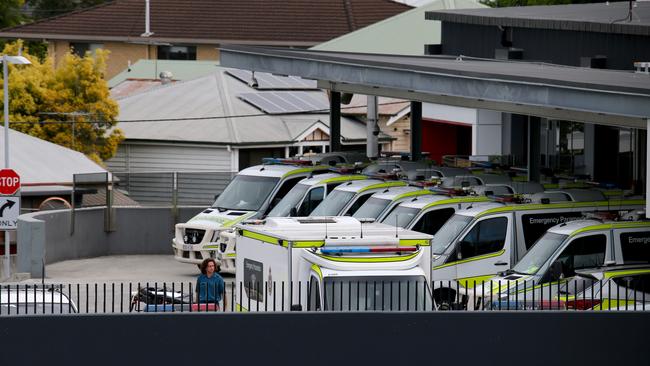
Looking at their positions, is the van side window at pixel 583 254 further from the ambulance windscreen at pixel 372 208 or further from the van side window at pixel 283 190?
the van side window at pixel 283 190

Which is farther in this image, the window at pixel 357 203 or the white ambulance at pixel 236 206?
the white ambulance at pixel 236 206

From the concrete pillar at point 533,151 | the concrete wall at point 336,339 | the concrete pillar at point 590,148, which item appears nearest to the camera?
the concrete wall at point 336,339

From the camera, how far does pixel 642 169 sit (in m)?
35.3

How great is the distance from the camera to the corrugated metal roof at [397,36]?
205 feet

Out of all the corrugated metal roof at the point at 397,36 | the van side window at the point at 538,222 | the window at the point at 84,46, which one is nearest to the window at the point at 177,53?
the window at the point at 84,46

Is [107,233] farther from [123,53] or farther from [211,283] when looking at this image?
[123,53]

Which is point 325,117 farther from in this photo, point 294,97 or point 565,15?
point 565,15

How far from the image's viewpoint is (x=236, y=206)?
30984 mm

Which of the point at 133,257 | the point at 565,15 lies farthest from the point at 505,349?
the point at 565,15

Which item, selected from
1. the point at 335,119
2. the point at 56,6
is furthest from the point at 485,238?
the point at 56,6

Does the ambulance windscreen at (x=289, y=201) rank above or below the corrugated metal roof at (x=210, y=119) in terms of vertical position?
below

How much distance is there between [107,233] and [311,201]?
725 cm

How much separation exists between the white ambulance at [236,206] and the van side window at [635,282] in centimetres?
1053

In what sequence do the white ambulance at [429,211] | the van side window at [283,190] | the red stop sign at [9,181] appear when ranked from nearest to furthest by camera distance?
1. the white ambulance at [429,211]
2. the van side window at [283,190]
3. the red stop sign at [9,181]
